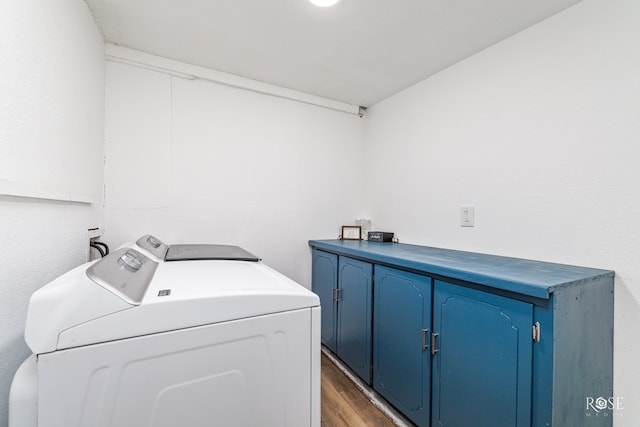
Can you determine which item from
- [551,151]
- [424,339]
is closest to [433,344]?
[424,339]

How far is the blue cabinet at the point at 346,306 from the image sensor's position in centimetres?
180

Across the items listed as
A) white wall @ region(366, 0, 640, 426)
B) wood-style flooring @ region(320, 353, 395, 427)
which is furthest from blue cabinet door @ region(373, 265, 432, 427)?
white wall @ region(366, 0, 640, 426)

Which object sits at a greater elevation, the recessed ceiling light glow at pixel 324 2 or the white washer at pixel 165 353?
the recessed ceiling light glow at pixel 324 2

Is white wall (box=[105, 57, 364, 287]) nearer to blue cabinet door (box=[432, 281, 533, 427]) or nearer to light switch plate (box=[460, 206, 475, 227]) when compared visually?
light switch plate (box=[460, 206, 475, 227])

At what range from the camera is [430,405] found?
4.47 feet

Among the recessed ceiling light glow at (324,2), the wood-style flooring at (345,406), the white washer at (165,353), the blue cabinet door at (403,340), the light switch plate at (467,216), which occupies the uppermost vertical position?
the recessed ceiling light glow at (324,2)

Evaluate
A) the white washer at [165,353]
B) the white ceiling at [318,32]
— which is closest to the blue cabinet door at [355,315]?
the white washer at [165,353]

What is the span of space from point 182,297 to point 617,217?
175 centimetres

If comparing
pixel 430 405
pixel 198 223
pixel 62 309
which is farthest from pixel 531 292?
pixel 198 223

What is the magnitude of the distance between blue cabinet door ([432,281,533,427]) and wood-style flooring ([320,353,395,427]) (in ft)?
1.24

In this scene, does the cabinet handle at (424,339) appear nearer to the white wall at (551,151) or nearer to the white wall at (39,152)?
the white wall at (551,151)

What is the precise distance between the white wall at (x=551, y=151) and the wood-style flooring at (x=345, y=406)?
1.10m

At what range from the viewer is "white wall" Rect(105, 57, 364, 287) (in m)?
1.78

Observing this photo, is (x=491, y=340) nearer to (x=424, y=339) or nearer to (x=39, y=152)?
(x=424, y=339)
